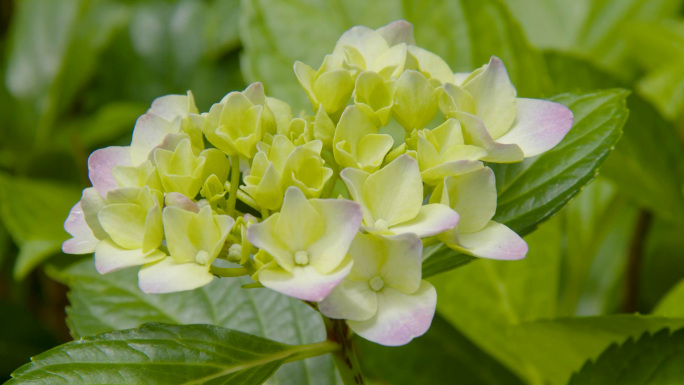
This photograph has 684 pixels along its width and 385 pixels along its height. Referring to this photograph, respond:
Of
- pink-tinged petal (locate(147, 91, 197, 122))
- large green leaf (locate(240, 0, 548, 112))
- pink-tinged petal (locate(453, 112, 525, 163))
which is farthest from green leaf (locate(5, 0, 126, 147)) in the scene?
pink-tinged petal (locate(453, 112, 525, 163))

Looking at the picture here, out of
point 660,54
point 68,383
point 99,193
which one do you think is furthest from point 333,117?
point 660,54

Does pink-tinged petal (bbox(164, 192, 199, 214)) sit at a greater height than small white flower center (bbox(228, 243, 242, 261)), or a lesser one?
greater

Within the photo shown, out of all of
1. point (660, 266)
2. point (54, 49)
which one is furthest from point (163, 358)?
point (54, 49)

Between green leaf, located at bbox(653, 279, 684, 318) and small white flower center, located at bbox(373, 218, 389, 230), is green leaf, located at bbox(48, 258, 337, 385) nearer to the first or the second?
small white flower center, located at bbox(373, 218, 389, 230)

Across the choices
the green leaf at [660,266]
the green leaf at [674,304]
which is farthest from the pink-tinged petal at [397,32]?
the green leaf at [660,266]

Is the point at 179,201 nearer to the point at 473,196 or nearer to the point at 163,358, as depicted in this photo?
the point at 163,358

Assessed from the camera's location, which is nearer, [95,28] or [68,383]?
[68,383]

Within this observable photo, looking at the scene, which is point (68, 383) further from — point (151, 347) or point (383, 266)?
point (383, 266)
